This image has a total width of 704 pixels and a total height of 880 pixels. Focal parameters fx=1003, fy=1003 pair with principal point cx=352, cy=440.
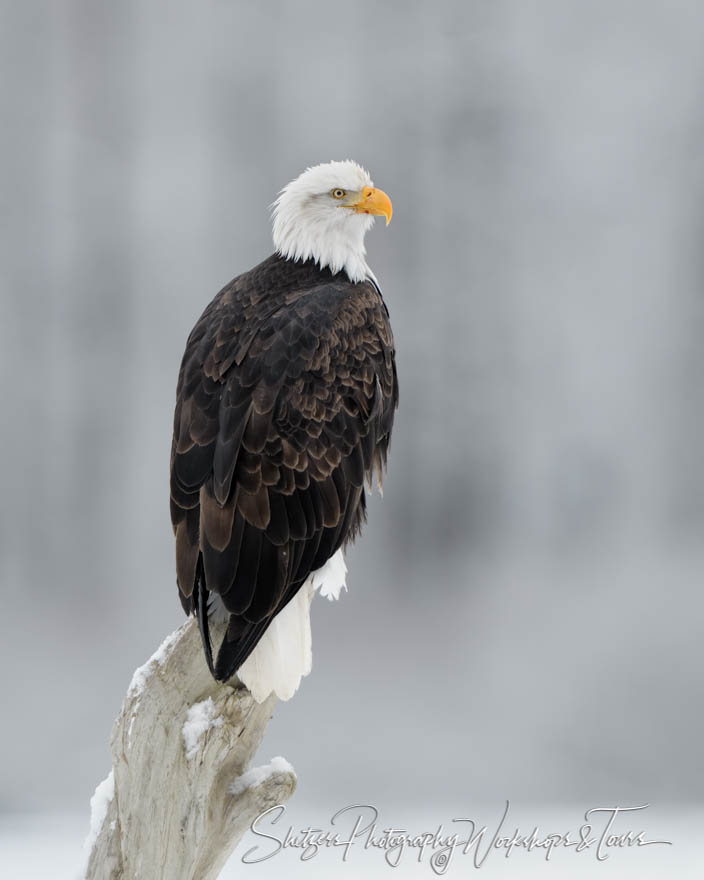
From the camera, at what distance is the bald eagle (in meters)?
2.24

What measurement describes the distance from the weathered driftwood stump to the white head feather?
1149 millimetres

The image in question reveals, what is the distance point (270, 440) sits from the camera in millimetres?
2348

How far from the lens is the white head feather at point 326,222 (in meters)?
2.79

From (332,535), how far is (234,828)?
0.70m

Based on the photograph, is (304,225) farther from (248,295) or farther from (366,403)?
(366,403)

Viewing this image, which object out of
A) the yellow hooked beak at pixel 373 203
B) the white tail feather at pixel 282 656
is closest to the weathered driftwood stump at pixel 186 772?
the white tail feather at pixel 282 656

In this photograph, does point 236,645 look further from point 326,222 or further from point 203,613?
point 326,222

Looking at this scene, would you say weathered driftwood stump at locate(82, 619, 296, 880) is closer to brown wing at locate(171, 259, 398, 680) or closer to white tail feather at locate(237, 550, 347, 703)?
white tail feather at locate(237, 550, 347, 703)

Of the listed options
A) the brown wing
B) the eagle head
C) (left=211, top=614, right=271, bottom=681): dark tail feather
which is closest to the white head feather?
the eagle head

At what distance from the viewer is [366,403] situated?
2.55 m

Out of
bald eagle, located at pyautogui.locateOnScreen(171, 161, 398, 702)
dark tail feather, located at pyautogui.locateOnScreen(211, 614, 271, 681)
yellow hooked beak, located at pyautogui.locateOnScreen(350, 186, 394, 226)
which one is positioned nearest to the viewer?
dark tail feather, located at pyautogui.locateOnScreen(211, 614, 271, 681)

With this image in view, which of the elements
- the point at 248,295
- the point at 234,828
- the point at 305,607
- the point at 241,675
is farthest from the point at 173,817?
the point at 248,295

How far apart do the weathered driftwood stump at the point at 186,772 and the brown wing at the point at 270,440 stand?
16 cm

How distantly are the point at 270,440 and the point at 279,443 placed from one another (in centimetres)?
2
